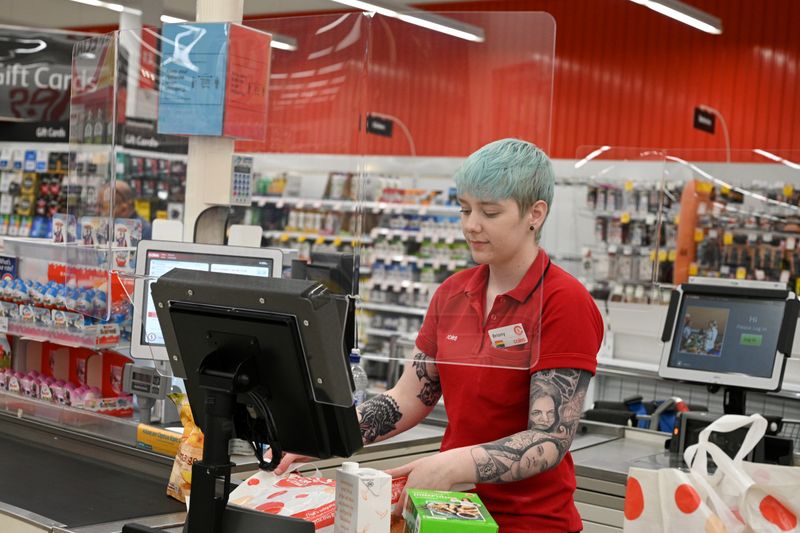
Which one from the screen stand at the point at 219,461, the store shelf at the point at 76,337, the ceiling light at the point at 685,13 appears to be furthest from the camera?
the ceiling light at the point at 685,13

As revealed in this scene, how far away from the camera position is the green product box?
1.69 metres

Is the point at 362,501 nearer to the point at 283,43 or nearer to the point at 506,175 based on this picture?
the point at 506,175

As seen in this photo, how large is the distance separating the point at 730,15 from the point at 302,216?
5169mm

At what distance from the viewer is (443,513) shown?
68.3 inches

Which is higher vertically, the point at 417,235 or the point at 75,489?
the point at 417,235

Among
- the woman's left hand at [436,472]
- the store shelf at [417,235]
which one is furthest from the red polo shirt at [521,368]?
the store shelf at [417,235]

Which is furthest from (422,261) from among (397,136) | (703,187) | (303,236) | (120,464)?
(120,464)

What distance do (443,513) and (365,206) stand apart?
8.64 meters

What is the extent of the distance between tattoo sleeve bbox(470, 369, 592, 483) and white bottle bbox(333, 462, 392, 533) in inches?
14.0

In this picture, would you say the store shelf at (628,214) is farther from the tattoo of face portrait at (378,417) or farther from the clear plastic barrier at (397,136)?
the tattoo of face portrait at (378,417)

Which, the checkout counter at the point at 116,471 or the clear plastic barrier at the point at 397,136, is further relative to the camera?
the clear plastic barrier at the point at 397,136

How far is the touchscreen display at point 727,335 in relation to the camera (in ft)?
13.5

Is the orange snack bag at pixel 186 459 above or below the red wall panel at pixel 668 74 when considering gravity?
below

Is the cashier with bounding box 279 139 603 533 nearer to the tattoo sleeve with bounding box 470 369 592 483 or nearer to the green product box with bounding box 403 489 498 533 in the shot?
the tattoo sleeve with bounding box 470 369 592 483
